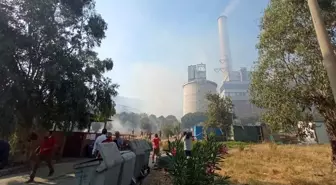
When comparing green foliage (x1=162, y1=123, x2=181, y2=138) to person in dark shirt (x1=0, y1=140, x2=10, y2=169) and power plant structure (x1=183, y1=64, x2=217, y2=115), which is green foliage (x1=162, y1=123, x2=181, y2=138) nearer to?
person in dark shirt (x1=0, y1=140, x2=10, y2=169)

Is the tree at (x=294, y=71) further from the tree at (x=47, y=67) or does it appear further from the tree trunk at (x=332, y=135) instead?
the tree at (x=47, y=67)

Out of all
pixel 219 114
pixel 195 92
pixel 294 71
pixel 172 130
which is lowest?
pixel 294 71

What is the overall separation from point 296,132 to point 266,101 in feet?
5.95

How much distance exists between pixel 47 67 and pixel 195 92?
376ft

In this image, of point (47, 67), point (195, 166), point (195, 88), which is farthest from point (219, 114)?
point (195, 88)

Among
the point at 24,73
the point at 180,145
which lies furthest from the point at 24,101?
the point at 180,145

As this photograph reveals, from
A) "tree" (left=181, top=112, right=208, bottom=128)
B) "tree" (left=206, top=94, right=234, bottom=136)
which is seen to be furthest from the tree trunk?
"tree" (left=181, top=112, right=208, bottom=128)

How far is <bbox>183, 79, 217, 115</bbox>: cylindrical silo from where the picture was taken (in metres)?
120

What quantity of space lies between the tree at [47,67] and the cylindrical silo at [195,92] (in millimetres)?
105172

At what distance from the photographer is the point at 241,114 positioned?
111438 mm

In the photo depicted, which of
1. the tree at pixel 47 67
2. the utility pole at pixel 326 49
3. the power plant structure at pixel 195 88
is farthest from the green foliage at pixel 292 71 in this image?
the power plant structure at pixel 195 88

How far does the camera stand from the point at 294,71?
10039mm

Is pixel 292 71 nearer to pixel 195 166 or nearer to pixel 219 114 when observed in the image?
pixel 195 166

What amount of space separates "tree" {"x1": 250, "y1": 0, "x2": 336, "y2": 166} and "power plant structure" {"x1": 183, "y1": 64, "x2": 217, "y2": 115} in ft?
345
